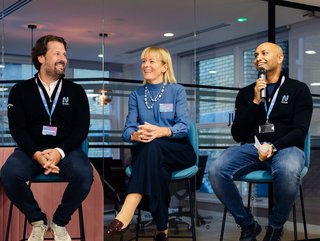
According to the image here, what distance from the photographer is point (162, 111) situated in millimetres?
3373

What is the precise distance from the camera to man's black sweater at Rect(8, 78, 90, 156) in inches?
127

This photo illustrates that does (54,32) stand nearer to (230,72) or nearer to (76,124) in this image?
(76,124)

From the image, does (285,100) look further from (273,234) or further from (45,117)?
(45,117)

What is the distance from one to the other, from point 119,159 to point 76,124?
40.8 inches

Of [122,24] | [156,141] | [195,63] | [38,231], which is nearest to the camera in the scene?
[38,231]

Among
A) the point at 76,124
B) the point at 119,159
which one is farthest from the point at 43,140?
the point at 119,159

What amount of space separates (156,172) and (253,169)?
0.70m

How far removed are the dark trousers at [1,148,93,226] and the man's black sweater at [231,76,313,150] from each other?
110cm

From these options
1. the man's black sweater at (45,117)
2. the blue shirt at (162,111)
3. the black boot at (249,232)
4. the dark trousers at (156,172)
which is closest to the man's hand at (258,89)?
the blue shirt at (162,111)

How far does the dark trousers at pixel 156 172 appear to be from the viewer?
304 centimetres

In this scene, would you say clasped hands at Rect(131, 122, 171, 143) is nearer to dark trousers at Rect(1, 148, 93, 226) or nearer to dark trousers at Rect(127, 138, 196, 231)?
dark trousers at Rect(127, 138, 196, 231)

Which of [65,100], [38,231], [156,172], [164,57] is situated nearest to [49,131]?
[65,100]

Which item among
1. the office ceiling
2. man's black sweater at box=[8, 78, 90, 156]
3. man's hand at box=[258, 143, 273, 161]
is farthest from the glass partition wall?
man's hand at box=[258, 143, 273, 161]

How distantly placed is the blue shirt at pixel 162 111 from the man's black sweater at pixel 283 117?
0.43 m
